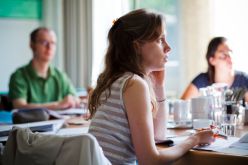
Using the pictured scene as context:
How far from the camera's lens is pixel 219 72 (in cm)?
310

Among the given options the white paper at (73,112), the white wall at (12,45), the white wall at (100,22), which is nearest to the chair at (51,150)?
the white paper at (73,112)

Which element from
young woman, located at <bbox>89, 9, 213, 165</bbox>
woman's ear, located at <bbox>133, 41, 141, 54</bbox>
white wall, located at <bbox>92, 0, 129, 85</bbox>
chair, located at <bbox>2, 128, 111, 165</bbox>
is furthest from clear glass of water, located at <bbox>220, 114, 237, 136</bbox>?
white wall, located at <bbox>92, 0, 129, 85</bbox>

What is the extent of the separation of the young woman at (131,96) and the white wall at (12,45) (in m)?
2.95

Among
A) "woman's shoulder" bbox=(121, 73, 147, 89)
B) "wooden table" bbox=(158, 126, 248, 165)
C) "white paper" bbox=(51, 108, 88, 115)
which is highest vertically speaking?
"woman's shoulder" bbox=(121, 73, 147, 89)

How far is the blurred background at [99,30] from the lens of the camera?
139 inches

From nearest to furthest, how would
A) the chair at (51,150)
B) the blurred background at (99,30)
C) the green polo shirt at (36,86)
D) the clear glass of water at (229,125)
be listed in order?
1. the chair at (51,150)
2. the clear glass of water at (229,125)
3. the green polo shirt at (36,86)
4. the blurred background at (99,30)

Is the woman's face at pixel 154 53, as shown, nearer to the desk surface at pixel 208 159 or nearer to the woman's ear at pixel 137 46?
the woman's ear at pixel 137 46

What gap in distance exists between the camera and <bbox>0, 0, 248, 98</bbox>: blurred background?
352cm

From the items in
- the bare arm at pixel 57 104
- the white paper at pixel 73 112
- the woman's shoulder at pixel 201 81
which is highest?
the woman's shoulder at pixel 201 81

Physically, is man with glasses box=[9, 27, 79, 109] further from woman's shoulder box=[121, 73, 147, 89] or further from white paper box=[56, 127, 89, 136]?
woman's shoulder box=[121, 73, 147, 89]

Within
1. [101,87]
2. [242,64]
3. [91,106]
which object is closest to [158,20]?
[101,87]

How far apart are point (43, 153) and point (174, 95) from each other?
305 cm

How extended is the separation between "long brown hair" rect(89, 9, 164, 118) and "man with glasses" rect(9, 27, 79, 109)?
1684 mm

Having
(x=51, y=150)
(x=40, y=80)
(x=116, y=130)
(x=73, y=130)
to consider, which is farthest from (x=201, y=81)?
(x=51, y=150)
